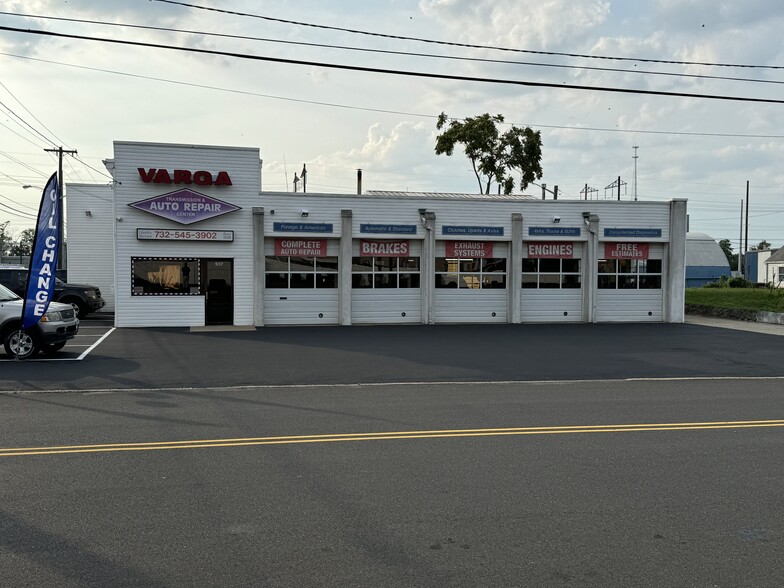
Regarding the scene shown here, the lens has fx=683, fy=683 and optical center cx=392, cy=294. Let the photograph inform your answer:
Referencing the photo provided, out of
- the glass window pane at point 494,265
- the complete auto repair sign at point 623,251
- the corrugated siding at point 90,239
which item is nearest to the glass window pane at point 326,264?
the glass window pane at point 494,265

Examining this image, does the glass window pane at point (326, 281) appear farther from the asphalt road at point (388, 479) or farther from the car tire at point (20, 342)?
the asphalt road at point (388, 479)

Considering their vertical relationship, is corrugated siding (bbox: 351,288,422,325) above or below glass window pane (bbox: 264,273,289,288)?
below

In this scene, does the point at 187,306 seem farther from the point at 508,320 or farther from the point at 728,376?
the point at 728,376

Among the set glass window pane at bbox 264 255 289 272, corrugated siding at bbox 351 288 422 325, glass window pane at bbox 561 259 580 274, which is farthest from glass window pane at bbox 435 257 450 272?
glass window pane at bbox 264 255 289 272

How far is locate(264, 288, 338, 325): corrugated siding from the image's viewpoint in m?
24.9

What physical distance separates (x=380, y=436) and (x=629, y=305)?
22.1 metres

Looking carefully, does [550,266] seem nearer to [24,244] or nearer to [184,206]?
[184,206]

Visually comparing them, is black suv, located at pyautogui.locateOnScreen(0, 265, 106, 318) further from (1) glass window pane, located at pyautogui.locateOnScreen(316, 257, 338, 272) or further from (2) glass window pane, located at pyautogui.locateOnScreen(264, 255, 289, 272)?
(1) glass window pane, located at pyautogui.locateOnScreen(316, 257, 338, 272)

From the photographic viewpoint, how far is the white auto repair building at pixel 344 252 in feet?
77.2

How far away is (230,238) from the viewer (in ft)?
78.8

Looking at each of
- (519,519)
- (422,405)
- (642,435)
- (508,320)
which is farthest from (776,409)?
(508,320)

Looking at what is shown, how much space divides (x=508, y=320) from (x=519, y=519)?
21.9 meters

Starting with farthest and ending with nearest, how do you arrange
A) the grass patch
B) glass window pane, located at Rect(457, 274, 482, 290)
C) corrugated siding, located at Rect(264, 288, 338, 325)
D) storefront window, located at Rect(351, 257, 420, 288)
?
the grass patch, glass window pane, located at Rect(457, 274, 482, 290), storefront window, located at Rect(351, 257, 420, 288), corrugated siding, located at Rect(264, 288, 338, 325)

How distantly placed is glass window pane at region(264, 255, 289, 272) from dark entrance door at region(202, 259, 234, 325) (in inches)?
52.1
